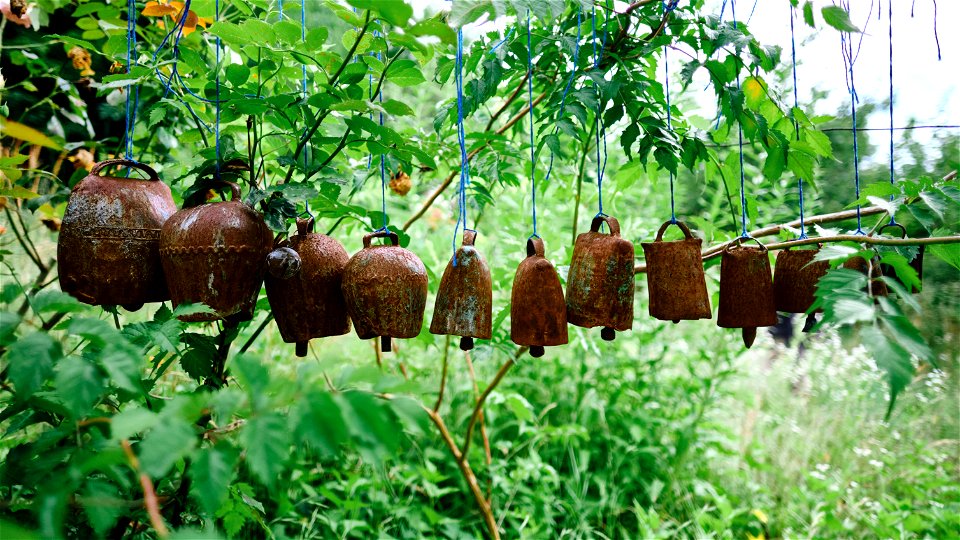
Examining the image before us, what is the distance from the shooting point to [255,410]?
21.4 inches

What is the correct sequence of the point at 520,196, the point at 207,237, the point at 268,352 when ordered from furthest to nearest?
1. the point at 520,196
2. the point at 268,352
3. the point at 207,237

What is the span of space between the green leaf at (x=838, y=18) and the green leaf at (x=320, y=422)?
0.92 meters

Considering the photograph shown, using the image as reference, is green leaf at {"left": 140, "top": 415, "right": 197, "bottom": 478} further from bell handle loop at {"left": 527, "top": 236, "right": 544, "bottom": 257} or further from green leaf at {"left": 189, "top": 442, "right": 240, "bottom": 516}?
bell handle loop at {"left": 527, "top": 236, "right": 544, "bottom": 257}

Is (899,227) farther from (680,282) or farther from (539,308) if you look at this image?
(539,308)

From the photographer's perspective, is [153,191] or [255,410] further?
[153,191]

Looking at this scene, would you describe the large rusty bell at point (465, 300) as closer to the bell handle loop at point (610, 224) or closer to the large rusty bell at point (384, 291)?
the large rusty bell at point (384, 291)

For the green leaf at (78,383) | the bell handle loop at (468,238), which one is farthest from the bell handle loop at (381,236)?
the green leaf at (78,383)

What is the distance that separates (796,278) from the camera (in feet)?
3.63

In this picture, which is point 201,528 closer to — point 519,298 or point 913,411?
point 519,298

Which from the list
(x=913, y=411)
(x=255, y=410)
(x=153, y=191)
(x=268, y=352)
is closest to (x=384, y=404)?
(x=255, y=410)

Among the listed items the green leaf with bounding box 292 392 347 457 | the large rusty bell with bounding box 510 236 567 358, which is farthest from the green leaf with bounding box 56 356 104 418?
the large rusty bell with bounding box 510 236 567 358

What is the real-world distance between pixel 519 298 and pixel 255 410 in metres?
0.52

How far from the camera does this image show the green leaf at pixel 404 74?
1026mm

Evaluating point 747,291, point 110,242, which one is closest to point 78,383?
point 110,242
